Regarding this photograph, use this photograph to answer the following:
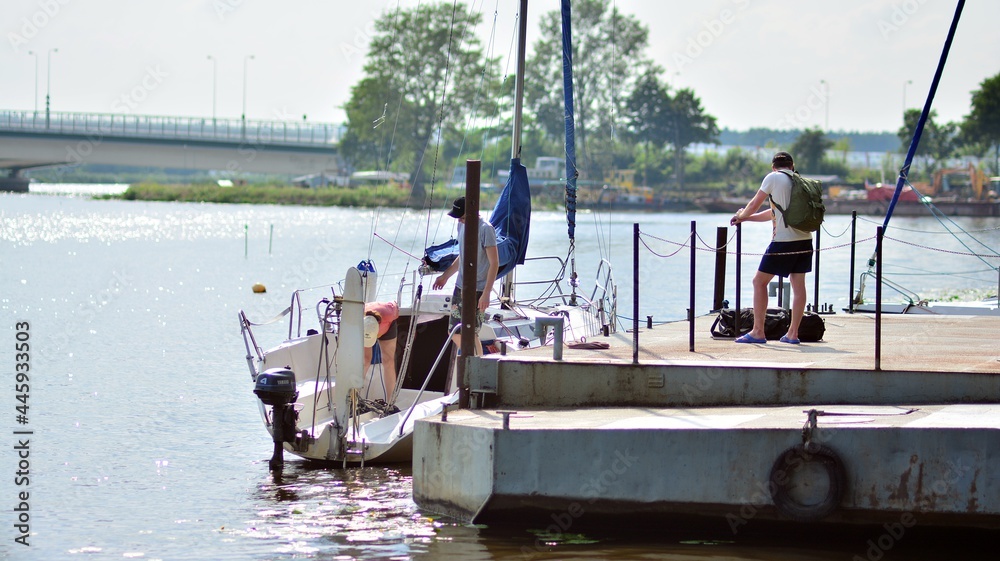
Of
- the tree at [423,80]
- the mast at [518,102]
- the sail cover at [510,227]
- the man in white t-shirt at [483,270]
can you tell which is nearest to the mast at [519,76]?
the mast at [518,102]

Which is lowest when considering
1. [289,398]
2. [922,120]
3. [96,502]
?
[96,502]

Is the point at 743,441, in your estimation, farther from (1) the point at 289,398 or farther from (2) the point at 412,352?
(2) the point at 412,352

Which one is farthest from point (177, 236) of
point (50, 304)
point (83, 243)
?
point (50, 304)

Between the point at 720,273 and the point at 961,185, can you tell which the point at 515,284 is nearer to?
the point at 720,273

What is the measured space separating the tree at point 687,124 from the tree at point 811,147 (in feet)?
33.6

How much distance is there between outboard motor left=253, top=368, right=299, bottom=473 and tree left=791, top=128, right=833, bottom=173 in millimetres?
143093

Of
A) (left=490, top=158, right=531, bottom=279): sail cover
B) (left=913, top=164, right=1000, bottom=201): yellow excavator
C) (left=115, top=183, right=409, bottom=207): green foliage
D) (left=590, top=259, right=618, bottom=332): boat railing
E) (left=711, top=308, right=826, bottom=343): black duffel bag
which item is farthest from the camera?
(left=913, top=164, right=1000, bottom=201): yellow excavator

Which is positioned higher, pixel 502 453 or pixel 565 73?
pixel 565 73

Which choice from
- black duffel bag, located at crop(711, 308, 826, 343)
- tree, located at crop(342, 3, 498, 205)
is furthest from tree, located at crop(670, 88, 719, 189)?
black duffel bag, located at crop(711, 308, 826, 343)

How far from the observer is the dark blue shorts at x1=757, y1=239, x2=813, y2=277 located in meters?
12.1

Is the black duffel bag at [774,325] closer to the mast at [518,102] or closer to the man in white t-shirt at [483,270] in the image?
the man in white t-shirt at [483,270]

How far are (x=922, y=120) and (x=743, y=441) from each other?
11879mm

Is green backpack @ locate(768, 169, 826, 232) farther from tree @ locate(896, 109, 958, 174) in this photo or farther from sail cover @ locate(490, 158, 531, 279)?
tree @ locate(896, 109, 958, 174)

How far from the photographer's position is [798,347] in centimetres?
1211
